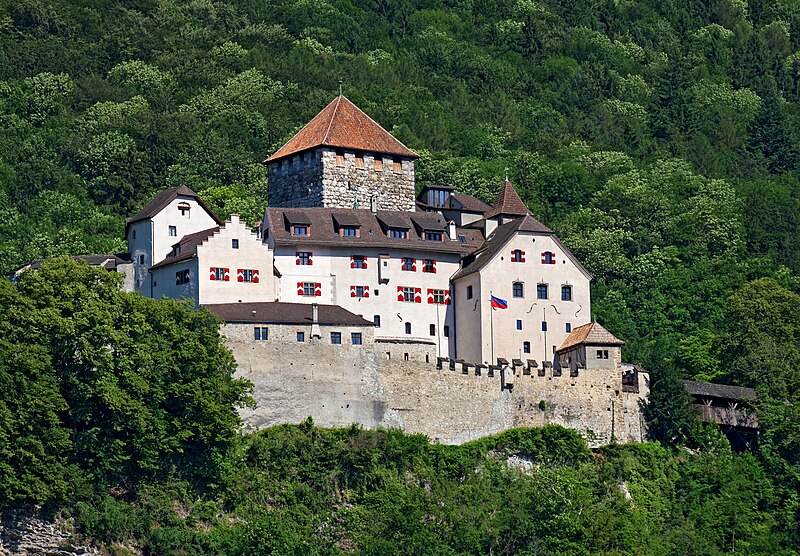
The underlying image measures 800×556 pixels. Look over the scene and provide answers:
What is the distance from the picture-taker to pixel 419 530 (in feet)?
233

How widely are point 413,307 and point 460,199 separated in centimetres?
819

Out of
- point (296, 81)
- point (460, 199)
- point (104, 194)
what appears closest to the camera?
point (460, 199)

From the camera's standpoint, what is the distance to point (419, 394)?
75938mm

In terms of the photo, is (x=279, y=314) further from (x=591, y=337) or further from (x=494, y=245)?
(x=591, y=337)

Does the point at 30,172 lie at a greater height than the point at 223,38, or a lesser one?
lesser

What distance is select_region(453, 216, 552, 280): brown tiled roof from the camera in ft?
268

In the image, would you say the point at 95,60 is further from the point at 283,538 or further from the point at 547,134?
the point at 283,538

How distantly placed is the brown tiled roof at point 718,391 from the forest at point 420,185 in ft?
2.36

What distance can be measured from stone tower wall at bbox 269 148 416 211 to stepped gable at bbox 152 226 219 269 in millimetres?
7132

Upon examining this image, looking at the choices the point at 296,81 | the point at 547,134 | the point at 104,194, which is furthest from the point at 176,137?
the point at 547,134

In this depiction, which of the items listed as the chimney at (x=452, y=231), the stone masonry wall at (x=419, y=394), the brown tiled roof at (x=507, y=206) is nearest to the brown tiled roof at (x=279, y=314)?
the stone masonry wall at (x=419, y=394)

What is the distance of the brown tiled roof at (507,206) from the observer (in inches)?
3396

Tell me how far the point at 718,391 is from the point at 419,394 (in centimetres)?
1254

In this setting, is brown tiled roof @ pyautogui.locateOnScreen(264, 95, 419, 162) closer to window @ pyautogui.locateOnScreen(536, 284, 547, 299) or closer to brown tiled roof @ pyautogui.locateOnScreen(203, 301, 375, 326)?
window @ pyautogui.locateOnScreen(536, 284, 547, 299)
